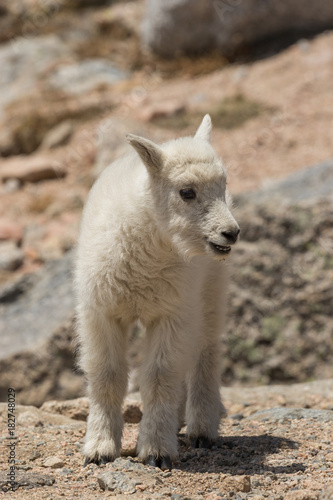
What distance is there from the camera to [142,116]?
1777 cm

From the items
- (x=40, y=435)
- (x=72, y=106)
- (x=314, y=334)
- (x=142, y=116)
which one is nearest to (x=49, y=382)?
(x=40, y=435)

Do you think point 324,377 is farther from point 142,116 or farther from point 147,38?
point 147,38

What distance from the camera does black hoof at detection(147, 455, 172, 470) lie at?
211 inches

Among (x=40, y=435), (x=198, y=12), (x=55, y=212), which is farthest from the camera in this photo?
(x=198, y=12)

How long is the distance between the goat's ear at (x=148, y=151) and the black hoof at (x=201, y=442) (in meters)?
2.37

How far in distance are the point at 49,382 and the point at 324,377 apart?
353 centimetres

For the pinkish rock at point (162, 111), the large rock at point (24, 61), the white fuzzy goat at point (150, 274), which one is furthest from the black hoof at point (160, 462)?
the large rock at point (24, 61)

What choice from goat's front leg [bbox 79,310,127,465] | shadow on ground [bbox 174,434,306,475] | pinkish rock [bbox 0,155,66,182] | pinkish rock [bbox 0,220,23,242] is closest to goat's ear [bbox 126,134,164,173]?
goat's front leg [bbox 79,310,127,465]

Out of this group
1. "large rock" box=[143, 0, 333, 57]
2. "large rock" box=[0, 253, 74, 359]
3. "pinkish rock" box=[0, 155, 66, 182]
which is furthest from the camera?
"large rock" box=[143, 0, 333, 57]

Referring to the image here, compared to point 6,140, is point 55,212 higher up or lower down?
lower down

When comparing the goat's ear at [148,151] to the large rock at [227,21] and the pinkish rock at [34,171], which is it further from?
the large rock at [227,21]

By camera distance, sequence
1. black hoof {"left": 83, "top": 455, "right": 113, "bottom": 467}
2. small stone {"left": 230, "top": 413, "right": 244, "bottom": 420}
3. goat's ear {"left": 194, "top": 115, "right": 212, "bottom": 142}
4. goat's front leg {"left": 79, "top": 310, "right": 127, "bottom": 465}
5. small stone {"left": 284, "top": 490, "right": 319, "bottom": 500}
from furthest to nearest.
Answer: small stone {"left": 230, "top": 413, "right": 244, "bottom": 420}
goat's ear {"left": 194, "top": 115, "right": 212, "bottom": 142}
goat's front leg {"left": 79, "top": 310, "right": 127, "bottom": 465}
black hoof {"left": 83, "top": 455, "right": 113, "bottom": 467}
small stone {"left": 284, "top": 490, "right": 319, "bottom": 500}

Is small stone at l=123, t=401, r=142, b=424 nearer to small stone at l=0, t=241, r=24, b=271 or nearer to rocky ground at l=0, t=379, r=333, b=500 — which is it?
rocky ground at l=0, t=379, r=333, b=500

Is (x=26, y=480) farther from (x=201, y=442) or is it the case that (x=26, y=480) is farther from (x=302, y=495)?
(x=302, y=495)
